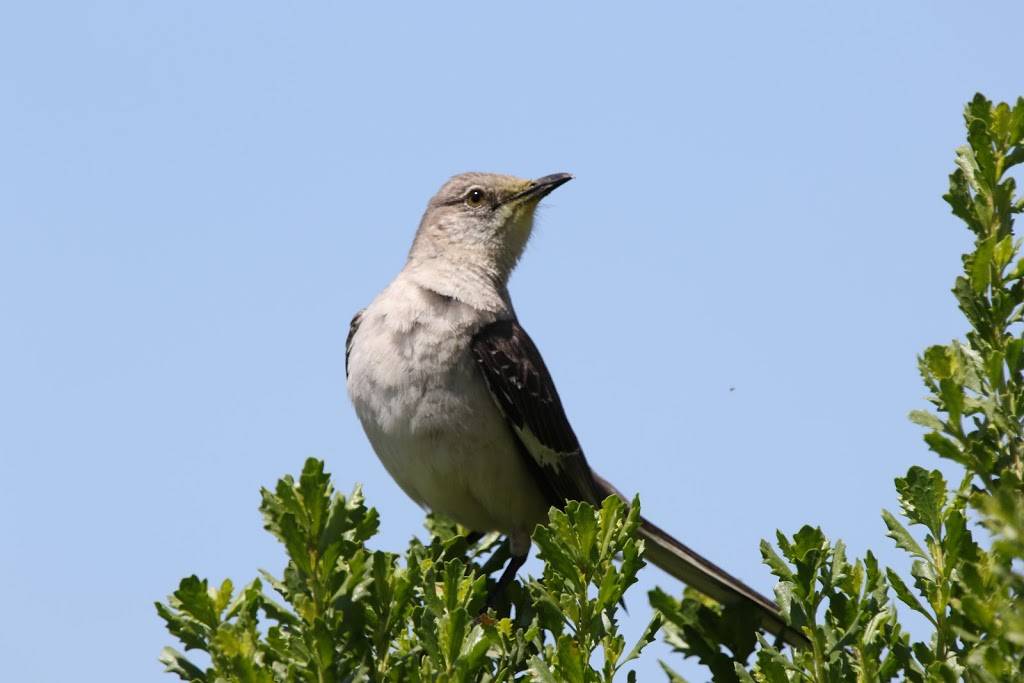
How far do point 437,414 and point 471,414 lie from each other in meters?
0.22

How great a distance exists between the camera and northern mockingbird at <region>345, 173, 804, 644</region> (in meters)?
6.76

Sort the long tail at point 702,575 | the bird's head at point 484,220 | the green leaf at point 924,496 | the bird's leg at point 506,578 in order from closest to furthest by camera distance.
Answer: the green leaf at point 924,496, the long tail at point 702,575, the bird's leg at point 506,578, the bird's head at point 484,220

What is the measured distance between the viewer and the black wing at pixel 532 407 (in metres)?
7.07

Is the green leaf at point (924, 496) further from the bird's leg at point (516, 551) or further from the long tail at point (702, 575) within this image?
the bird's leg at point (516, 551)

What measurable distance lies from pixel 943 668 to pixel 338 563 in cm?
184

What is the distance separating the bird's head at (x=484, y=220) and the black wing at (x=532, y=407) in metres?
0.70

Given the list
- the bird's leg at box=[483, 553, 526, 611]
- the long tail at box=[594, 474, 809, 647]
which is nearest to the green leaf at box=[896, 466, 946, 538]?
the long tail at box=[594, 474, 809, 647]

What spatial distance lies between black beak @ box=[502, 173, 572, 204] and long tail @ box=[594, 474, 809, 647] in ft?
7.44

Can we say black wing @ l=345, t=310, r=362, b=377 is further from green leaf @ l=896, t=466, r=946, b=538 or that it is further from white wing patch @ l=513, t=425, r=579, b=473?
green leaf @ l=896, t=466, r=946, b=538

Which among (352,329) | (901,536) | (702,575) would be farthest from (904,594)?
(352,329)

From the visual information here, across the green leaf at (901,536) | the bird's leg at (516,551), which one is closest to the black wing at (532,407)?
the bird's leg at (516,551)

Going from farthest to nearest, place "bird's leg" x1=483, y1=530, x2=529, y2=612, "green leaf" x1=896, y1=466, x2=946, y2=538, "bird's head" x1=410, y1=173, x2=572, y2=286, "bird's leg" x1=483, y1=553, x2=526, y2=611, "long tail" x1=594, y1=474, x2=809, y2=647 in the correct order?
"bird's head" x1=410, y1=173, x2=572, y2=286, "bird's leg" x1=483, y1=530, x2=529, y2=612, "bird's leg" x1=483, y1=553, x2=526, y2=611, "long tail" x1=594, y1=474, x2=809, y2=647, "green leaf" x1=896, y1=466, x2=946, y2=538

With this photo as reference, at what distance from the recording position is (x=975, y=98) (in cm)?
461

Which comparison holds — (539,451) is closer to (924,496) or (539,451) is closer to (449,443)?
(449,443)
